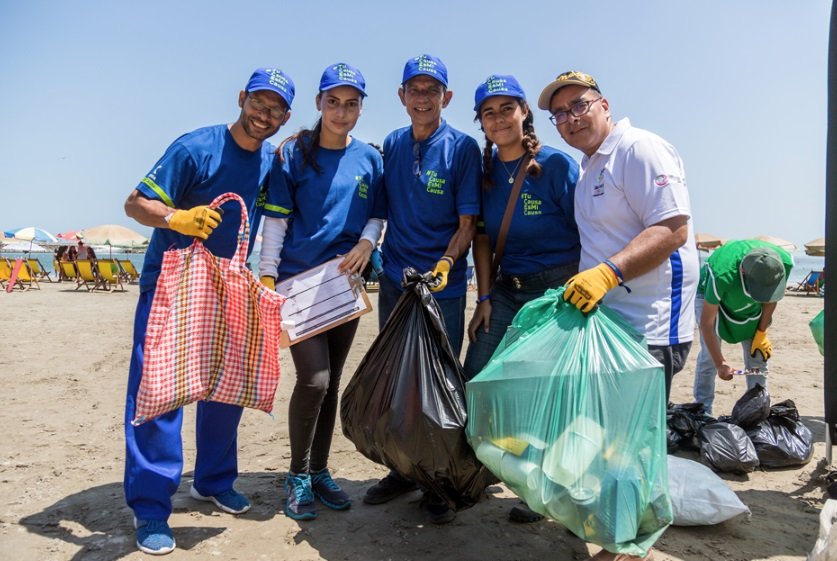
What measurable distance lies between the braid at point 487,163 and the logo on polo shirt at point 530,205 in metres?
0.19

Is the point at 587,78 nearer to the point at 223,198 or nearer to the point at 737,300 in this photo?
the point at 223,198

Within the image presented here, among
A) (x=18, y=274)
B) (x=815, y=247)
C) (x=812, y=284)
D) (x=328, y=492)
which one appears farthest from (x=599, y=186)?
(x=815, y=247)

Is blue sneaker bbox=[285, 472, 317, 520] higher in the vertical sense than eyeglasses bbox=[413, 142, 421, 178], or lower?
lower

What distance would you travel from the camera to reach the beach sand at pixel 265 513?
8.26ft

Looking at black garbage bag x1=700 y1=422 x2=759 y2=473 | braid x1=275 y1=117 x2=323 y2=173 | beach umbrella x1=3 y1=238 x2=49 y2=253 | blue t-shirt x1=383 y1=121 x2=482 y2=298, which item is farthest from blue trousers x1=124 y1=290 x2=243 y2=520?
beach umbrella x1=3 y1=238 x2=49 y2=253

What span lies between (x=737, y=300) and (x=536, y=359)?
262 cm

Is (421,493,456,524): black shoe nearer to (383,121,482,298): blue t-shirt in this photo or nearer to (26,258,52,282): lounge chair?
(383,121,482,298): blue t-shirt

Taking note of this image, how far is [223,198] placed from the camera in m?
2.53

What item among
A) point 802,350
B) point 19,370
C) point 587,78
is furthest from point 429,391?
point 802,350

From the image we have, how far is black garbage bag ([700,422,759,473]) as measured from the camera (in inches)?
139

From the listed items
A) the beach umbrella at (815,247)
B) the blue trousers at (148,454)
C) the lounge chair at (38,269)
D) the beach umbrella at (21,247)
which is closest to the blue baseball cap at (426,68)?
the blue trousers at (148,454)

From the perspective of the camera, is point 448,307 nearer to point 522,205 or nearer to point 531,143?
point 522,205

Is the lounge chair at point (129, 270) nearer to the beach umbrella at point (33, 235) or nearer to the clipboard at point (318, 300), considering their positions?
the beach umbrella at point (33, 235)

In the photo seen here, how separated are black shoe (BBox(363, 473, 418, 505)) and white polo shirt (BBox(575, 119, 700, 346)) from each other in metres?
1.43
